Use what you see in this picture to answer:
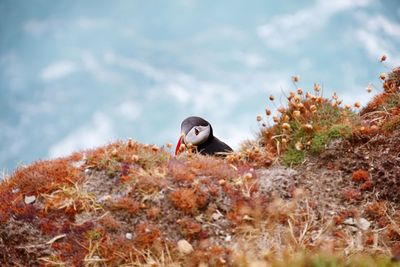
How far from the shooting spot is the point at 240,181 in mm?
7711

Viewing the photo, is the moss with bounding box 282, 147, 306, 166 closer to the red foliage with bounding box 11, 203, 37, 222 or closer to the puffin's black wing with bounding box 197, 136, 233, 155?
the puffin's black wing with bounding box 197, 136, 233, 155

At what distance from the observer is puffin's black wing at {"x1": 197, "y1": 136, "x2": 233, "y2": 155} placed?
10.2 m

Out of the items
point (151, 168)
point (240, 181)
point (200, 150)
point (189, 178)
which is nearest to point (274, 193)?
point (240, 181)

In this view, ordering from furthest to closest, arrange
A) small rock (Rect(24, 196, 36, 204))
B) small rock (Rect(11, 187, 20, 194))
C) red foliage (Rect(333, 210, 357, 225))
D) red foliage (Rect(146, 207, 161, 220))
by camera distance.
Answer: small rock (Rect(11, 187, 20, 194)) < small rock (Rect(24, 196, 36, 204)) < red foliage (Rect(333, 210, 357, 225)) < red foliage (Rect(146, 207, 161, 220))

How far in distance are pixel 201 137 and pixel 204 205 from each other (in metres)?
3.09

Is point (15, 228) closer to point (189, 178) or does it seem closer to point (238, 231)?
point (189, 178)

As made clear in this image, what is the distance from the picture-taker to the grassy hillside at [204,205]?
6.82 metres

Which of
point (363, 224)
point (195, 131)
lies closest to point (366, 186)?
point (363, 224)

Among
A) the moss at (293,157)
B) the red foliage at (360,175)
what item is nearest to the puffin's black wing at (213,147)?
the moss at (293,157)

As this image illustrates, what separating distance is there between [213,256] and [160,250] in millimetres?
592

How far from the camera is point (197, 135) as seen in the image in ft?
33.9

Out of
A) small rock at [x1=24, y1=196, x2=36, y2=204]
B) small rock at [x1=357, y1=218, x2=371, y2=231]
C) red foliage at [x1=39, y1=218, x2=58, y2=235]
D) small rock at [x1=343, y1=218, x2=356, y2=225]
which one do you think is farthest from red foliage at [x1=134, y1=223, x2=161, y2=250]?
small rock at [x1=357, y1=218, x2=371, y2=231]

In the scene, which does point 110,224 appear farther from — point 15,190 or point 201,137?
point 201,137

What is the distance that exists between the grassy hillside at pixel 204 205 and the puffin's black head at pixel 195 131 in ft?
4.92
